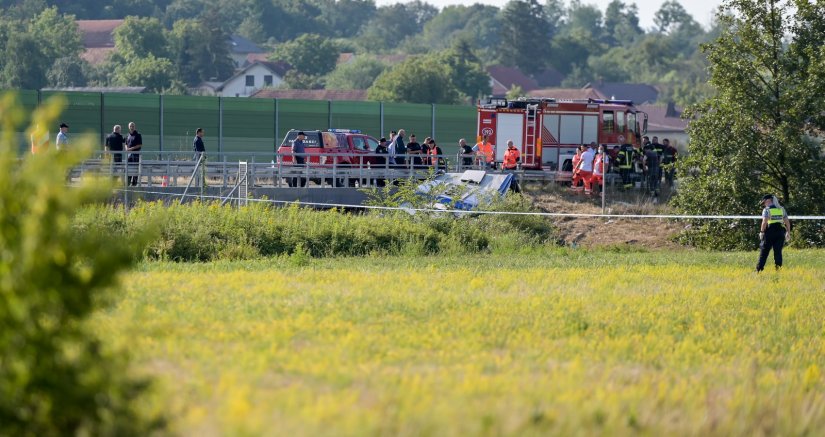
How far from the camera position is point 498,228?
2855 cm

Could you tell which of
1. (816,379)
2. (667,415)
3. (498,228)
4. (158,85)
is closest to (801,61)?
(498,228)

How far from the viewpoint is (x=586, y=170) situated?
37406mm

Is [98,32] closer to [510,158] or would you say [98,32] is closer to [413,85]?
[413,85]

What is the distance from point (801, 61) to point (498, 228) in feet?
32.6

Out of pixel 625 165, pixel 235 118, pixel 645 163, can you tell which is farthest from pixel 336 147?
pixel 235 118

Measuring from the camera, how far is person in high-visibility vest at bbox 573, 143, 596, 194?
37.1 m

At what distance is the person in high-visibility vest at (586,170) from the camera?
37094 mm

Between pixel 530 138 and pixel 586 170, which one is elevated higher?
pixel 530 138

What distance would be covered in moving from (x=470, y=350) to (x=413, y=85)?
97.7m

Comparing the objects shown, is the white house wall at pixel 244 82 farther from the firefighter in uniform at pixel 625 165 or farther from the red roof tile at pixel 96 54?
the firefighter in uniform at pixel 625 165

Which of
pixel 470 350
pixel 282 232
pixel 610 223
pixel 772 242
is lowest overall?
pixel 610 223

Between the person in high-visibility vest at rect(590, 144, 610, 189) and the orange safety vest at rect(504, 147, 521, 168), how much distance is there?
2537mm

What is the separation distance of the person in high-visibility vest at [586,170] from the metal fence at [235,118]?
1634 cm

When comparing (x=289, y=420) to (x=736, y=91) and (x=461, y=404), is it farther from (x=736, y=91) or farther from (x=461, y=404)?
(x=736, y=91)
